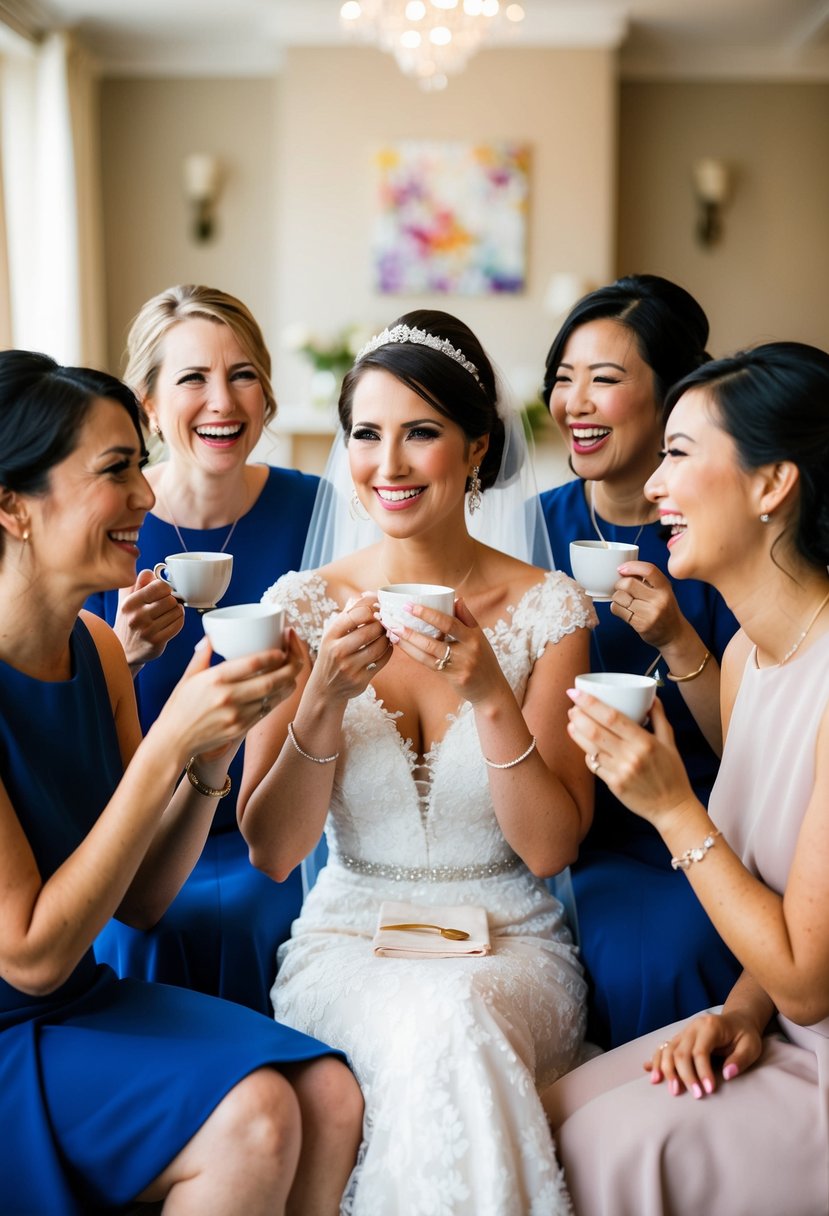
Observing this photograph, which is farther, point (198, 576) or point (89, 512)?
point (198, 576)

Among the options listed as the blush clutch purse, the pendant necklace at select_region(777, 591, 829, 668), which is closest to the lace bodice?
the blush clutch purse

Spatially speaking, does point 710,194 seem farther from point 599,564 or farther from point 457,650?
point 457,650

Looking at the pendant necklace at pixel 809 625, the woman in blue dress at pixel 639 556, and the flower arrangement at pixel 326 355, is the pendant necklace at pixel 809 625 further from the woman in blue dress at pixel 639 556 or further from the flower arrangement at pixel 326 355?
the flower arrangement at pixel 326 355

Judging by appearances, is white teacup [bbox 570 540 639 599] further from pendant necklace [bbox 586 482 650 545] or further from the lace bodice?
pendant necklace [bbox 586 482 650 545]

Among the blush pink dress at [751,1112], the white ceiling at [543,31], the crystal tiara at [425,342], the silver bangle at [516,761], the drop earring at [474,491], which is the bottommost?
the blush pink dress at [751,1112]

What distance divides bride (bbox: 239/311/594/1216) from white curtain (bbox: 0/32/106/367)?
5.45 meters

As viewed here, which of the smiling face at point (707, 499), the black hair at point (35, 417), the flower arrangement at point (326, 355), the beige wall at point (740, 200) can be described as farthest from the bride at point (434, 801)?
the beige wall at point (740, 200)

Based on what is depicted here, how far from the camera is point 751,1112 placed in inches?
70.4

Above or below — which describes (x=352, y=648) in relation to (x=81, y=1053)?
above

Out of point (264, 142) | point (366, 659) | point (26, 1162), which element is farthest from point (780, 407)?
point (264, 142)

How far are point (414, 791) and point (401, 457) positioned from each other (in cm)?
70

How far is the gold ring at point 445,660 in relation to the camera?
2006 millimetres

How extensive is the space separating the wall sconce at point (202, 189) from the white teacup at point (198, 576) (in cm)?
675

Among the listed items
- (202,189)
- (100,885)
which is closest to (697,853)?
(100,885)
